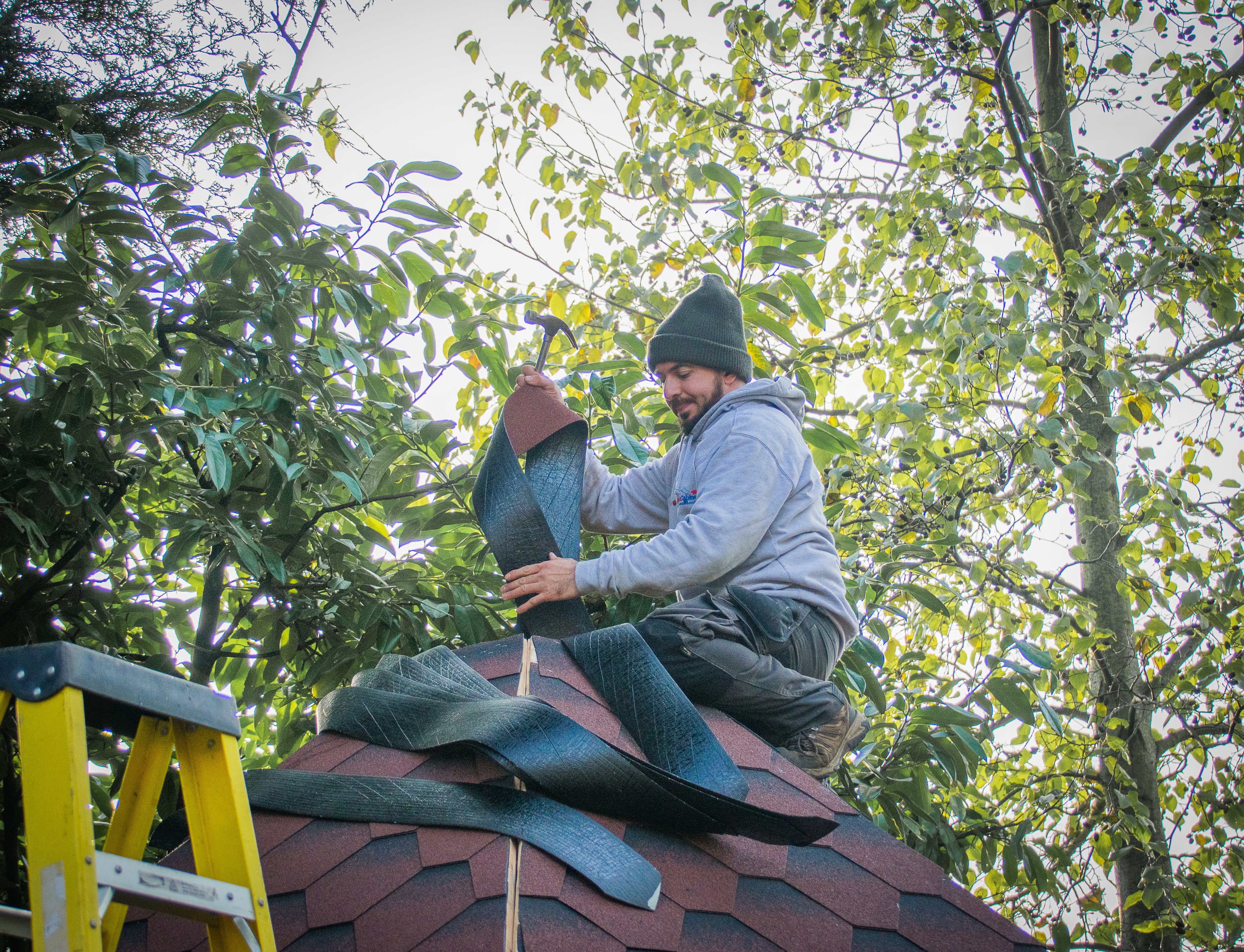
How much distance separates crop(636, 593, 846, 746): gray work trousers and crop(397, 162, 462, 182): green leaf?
1.39 m

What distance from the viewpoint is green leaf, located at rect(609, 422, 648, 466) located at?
2555 mm

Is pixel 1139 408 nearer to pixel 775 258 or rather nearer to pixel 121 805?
pixel 775 258

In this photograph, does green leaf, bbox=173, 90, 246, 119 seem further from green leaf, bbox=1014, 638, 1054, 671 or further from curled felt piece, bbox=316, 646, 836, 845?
green leaf, bbox=1014, 638, 1054, 671

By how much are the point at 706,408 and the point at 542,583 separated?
81 cm

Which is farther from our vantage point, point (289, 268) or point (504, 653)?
point (289, 268)

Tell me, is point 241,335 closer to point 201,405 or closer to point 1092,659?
point 201,405

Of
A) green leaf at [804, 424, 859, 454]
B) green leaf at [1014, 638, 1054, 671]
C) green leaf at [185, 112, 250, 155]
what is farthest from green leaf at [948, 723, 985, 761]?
green leaf at [185, 112, 250, 155]

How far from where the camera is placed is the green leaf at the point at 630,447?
2555mm

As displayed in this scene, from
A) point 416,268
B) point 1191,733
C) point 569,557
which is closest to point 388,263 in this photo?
point 416,268

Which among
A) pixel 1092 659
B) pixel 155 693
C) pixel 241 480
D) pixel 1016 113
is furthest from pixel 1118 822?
pixel 155 693

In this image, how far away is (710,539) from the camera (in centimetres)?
206

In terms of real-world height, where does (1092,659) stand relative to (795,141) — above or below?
below

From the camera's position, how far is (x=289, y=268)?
9.37 ft

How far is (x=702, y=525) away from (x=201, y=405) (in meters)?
1.21
